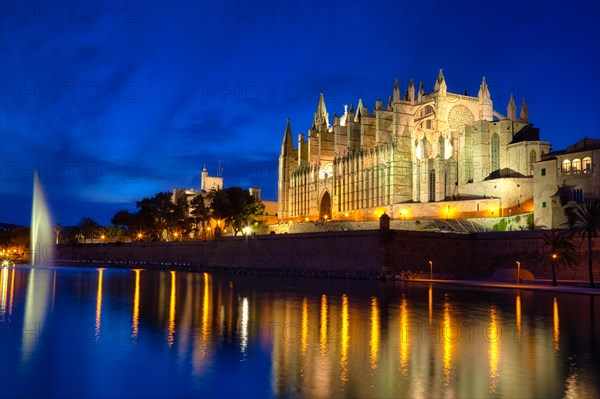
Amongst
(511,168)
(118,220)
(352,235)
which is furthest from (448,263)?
(118,220)

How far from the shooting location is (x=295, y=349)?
14875 mm

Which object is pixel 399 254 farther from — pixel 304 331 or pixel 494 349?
pixel 494 349

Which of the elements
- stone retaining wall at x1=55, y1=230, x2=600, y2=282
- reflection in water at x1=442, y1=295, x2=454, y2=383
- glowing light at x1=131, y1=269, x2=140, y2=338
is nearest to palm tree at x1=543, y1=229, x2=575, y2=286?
stone retaining wall at x1=55, y1=230, x2=600, y2=282

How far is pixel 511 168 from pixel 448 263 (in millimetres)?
19684

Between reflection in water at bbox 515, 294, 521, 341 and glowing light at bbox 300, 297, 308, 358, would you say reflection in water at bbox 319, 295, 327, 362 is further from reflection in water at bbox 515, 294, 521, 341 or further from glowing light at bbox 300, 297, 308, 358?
reflection in water at bbox 515, 294, 521, 341

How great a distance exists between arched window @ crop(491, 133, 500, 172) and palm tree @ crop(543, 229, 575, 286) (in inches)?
933

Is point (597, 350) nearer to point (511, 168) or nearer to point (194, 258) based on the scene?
point (511, 168)

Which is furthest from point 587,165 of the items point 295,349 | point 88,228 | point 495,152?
point 88,228

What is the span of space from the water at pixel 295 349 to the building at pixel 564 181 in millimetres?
25054

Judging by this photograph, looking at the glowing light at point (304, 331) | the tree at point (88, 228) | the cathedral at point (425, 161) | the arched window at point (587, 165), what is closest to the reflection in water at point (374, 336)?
the glowing light at point (304, 331)

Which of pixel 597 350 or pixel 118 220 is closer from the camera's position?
pixel 597 350

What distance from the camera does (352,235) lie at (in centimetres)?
5094

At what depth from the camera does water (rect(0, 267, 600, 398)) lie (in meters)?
11.2

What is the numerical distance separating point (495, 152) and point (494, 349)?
179 feet
